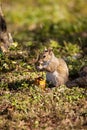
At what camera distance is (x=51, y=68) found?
9.40 m

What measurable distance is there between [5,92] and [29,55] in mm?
2256

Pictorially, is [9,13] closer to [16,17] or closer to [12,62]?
[16,17]

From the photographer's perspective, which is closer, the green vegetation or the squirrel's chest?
the green vegetation

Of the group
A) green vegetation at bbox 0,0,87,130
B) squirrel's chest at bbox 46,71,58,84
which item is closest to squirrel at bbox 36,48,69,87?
squirrel's chest at bbox 46,71,58,84

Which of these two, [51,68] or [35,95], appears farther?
[51,68]

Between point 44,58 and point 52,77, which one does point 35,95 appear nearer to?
point 52,77

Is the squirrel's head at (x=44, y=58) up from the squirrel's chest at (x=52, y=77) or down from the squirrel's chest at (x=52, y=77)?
up

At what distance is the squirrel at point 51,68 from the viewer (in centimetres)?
938

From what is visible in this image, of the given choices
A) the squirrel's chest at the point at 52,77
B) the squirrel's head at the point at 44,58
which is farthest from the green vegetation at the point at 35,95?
the squirrel's head at the point at 44,58

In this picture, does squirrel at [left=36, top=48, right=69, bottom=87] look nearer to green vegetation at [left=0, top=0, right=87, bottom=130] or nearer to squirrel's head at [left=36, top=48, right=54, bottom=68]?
squirrel's head at [left=36, top=48, right=54, bottom=68]

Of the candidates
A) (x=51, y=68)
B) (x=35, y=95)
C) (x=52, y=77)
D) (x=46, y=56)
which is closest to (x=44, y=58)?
(x=46, y=56)

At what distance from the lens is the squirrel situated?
30.8 feet

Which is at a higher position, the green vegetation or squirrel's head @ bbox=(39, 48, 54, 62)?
squirrel's head @ bbox=(39, 48, 54, 62)

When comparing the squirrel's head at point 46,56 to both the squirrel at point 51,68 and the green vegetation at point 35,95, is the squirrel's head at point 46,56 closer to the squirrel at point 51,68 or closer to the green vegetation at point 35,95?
the squirrel at point 51,68
